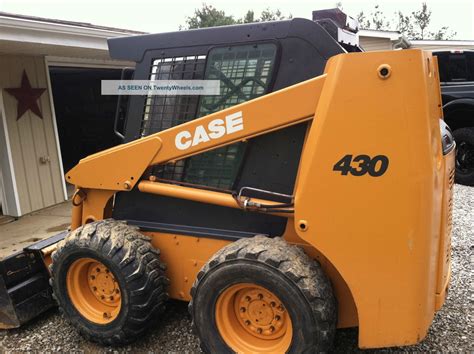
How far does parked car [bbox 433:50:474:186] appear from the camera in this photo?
7512mm

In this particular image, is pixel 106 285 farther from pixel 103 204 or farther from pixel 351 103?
pixel 351 103

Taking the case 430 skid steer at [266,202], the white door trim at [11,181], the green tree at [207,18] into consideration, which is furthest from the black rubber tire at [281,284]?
the green tree at [207,18]

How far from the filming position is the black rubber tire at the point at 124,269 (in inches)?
114

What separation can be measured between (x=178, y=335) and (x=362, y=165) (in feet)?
6.13

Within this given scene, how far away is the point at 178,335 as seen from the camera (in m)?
3.23

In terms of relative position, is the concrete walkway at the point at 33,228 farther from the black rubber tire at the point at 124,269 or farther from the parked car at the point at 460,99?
the parked car at the point at 460,99

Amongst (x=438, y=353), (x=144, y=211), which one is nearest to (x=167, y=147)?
(x=144, y=211)

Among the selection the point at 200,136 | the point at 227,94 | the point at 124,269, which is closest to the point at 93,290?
the point at 124,269

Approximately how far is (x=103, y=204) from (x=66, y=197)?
4.52m

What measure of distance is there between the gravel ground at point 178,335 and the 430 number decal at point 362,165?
53.8 inches

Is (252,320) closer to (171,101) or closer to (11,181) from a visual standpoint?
(171,101)

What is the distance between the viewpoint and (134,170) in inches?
117

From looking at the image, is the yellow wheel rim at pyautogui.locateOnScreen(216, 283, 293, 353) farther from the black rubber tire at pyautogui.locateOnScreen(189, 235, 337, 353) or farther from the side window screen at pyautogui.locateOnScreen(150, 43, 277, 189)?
the side window screen at pyautogui.locateOnScreen(150, 43, 277, 189)

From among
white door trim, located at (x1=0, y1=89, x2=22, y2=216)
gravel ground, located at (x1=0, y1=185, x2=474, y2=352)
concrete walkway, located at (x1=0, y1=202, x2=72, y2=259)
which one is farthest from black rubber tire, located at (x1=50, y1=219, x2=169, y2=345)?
white door trim, located at (x1=0, y1=89, x2=22, y2=216)
